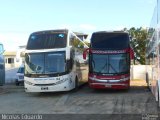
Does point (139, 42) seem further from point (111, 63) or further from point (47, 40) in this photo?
point (47, 40)

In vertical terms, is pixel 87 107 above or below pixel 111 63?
below

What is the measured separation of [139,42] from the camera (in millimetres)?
58531

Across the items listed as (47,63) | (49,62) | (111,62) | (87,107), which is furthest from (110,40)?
(87,107)

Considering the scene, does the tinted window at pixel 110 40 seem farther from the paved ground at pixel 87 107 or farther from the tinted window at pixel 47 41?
the paved ground at pixel 87 107

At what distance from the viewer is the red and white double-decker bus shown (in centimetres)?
2322

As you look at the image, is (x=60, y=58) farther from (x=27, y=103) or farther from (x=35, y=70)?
(x=27, y=103)

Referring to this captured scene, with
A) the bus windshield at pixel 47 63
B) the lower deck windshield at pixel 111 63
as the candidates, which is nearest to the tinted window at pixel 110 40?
the lower deck windshield at pixel 111 63

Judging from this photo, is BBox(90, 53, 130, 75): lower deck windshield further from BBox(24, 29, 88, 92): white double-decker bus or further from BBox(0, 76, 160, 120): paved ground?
BBox(0, 76, 160, 120): paved ground

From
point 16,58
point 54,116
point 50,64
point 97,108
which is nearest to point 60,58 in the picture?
point 50,64

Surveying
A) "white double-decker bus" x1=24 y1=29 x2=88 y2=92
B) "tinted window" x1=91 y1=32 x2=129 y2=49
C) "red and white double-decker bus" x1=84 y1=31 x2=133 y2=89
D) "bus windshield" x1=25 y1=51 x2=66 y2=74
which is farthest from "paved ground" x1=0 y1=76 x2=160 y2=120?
"tinted window" x1=91 y1=32 x2=129 y2=49

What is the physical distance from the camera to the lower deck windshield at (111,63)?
23312 millimetres

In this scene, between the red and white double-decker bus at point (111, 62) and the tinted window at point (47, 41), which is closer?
the tinted window at point (47, 41)

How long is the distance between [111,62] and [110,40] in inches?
51.8

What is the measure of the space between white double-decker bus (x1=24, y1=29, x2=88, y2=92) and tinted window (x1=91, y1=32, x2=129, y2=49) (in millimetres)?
1578
